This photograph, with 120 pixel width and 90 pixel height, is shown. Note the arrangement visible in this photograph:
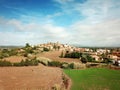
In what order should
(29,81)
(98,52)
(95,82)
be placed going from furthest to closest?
(98,52), (29,81), (95,82)

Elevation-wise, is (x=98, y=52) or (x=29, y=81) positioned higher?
(x=98, y=52)

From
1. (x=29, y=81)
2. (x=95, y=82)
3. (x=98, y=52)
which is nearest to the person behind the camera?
(x=95, y=82)

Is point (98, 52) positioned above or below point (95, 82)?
above

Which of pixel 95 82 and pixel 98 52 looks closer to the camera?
pixel 95 82

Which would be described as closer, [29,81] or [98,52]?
[29,81]

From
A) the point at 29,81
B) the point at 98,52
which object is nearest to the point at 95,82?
the point at 29,81

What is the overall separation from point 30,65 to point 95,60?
29713 mm

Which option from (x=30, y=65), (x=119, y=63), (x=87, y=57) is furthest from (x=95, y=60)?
(x=30, y=65)

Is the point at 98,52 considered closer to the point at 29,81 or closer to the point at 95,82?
the point at 95,82

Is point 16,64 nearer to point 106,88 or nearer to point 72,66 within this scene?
point 72,66

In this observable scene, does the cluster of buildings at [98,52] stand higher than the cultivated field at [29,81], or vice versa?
the cluster of buildings at [98,52]

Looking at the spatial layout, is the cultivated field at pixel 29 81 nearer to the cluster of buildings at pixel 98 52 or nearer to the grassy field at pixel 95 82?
the grassy field at pixel 95 82

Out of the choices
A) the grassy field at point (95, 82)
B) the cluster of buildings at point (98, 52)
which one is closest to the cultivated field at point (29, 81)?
the grassy field at point (95, 82)

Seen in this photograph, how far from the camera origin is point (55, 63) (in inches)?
2603
